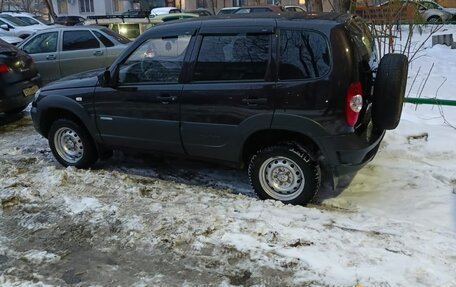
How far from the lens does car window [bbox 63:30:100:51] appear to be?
34.8ft

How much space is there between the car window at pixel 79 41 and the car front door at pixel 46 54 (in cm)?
22

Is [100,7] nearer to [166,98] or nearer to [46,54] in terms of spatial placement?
[46,54]

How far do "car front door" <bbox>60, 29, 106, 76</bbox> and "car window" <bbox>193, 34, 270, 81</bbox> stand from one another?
21.5 ft

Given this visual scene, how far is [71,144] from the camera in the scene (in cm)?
573

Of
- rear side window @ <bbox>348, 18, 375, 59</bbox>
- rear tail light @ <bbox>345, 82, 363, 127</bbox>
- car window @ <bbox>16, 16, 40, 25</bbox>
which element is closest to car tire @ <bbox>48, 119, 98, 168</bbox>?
rear tail light @ <bbox>345, 82, 363, 127</bbox>

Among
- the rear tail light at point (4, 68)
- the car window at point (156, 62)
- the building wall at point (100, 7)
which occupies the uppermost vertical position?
the building wall at point (100, 7)

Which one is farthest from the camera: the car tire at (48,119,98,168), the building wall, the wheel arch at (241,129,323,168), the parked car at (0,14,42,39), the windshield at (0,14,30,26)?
the building wall

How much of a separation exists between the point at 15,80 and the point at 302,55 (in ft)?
18.1

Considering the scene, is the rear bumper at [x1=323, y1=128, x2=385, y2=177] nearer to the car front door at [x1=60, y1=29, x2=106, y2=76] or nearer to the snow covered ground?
the snow covered ground

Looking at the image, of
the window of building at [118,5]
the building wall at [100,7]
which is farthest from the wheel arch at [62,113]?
the window of building at [118,5]

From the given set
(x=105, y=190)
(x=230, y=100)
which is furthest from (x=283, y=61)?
(x=105, y=190)

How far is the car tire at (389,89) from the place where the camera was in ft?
13.8

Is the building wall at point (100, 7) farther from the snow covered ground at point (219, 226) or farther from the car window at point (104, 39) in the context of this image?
the snow covered ground at point (219, 226)

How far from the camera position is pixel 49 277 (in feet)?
11.3
